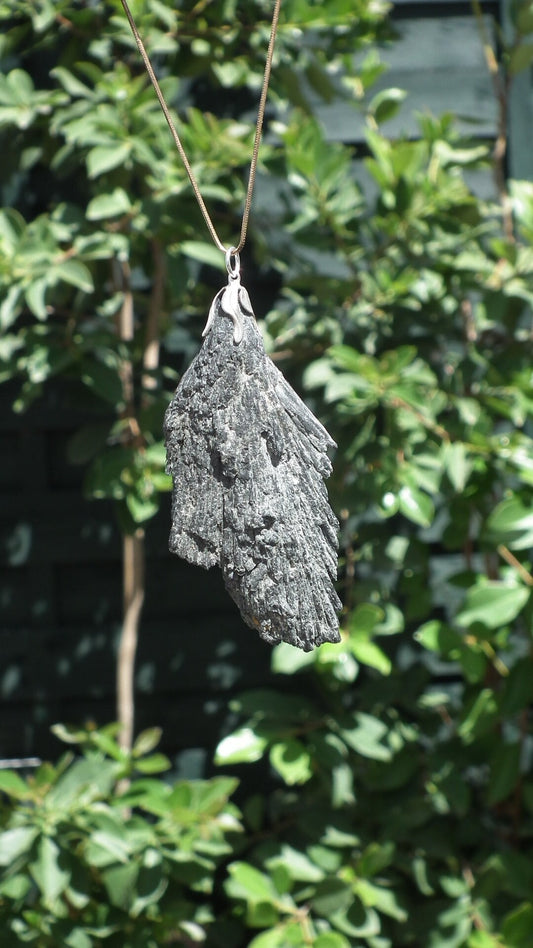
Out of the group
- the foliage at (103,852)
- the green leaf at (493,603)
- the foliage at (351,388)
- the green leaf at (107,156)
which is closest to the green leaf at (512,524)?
the foliage at (351,388)

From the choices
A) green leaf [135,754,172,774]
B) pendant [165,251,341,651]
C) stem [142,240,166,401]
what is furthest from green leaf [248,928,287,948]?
pendant [165,251,341,651]

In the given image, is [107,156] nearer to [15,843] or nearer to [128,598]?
[128,598]

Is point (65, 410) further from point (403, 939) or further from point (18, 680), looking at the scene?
point (403, 939)

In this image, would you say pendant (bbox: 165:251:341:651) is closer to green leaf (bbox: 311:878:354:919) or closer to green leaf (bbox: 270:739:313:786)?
green leaf (bbox: 270:739:313:786)

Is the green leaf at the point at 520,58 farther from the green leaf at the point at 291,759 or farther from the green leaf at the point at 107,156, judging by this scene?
the green leaf at the point at 291,759

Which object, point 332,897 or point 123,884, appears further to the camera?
point 332,897

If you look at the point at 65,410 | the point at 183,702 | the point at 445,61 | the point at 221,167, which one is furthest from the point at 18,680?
the point at 445,61

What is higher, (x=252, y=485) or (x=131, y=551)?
(x=252, y=485)

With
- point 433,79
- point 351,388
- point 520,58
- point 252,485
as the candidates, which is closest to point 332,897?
point 351,388
